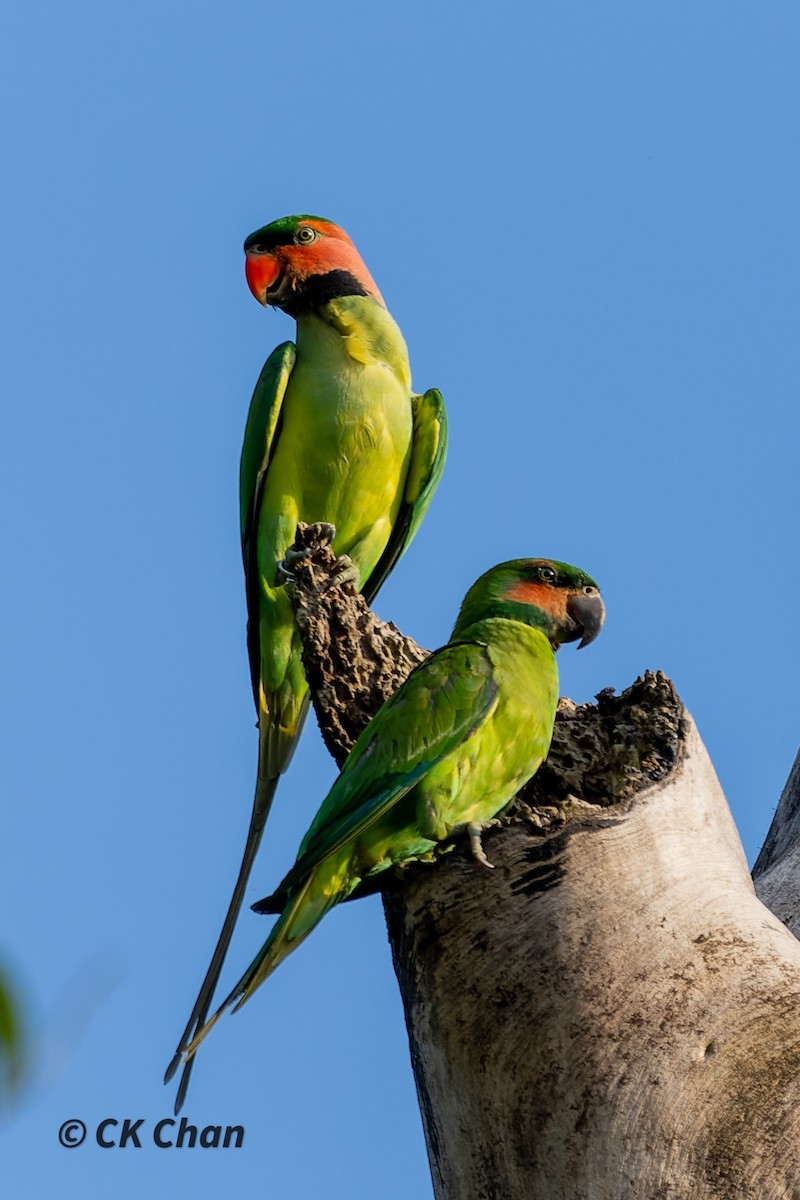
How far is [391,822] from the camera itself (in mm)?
3332

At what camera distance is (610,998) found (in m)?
2.91

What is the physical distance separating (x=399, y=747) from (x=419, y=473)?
247 cm

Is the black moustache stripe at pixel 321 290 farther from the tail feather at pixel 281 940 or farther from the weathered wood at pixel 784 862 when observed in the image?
the tail feather at pixel 281 940

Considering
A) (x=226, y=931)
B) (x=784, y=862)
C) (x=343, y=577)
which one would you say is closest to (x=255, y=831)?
(x=226, y=931)

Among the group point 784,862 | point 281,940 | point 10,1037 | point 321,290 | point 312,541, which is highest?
point 321,290

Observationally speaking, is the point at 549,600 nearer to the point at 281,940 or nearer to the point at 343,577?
the point at 343,577

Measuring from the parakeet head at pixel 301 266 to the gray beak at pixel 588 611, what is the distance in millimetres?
2123

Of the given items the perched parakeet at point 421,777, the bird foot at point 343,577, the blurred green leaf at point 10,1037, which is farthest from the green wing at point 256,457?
the blurred green leaf at point 10,1037

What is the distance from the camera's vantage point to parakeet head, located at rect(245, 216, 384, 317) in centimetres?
550

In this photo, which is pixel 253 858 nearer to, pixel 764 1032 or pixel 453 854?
pixel 453 854

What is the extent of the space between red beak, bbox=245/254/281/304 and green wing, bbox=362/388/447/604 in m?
0.82

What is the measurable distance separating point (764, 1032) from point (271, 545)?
2965 millimetres

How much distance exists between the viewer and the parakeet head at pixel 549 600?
13.0 ft

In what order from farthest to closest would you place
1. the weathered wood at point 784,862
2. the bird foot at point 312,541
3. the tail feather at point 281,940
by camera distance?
the weathered wood at point 784,862 < the bird foot at point 312,541 < the tail feather at point 281,940
